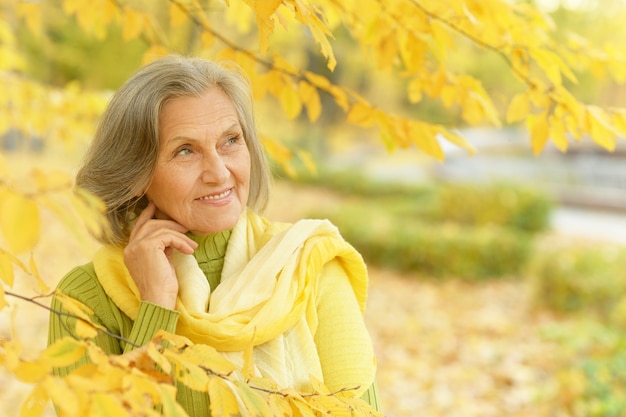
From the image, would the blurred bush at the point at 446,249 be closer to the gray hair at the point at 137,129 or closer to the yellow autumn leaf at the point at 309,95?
the yellow autumn leaf at the point at 309,95

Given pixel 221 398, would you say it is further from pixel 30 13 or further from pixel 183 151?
pixel 30 13

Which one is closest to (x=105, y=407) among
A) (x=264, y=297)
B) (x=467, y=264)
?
(x=264, y=297)

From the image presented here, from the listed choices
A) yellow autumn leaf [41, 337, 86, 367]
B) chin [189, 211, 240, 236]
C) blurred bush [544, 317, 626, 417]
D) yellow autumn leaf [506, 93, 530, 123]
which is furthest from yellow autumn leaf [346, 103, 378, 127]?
blurred bush [544, 317, 626, 417]

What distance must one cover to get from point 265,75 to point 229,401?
1.47 meters

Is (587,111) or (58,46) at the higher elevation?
(58,46)

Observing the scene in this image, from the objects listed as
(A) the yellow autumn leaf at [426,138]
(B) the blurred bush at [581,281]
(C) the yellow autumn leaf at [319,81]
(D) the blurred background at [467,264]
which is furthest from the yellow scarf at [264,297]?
(B) the blurred bush at [581,281]

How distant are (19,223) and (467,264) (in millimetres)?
7626

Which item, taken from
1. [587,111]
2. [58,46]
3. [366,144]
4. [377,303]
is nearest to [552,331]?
[377,303]

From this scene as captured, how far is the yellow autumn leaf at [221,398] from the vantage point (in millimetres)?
1261

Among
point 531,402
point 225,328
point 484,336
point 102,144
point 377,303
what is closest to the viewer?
point 225,328

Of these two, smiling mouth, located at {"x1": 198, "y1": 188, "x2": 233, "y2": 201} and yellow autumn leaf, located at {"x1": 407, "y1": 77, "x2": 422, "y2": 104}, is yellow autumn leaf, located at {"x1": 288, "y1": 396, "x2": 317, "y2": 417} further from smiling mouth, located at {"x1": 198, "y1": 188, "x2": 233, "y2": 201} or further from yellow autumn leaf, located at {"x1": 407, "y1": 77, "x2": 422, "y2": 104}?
yellow autumn leaf, located at {"x1": 407, "y1": 77, "x2": 422, "y2": 104}

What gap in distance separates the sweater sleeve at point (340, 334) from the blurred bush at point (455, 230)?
6585 mm

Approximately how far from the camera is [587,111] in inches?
80.3

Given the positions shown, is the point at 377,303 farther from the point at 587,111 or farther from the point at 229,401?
the point at 229,401
